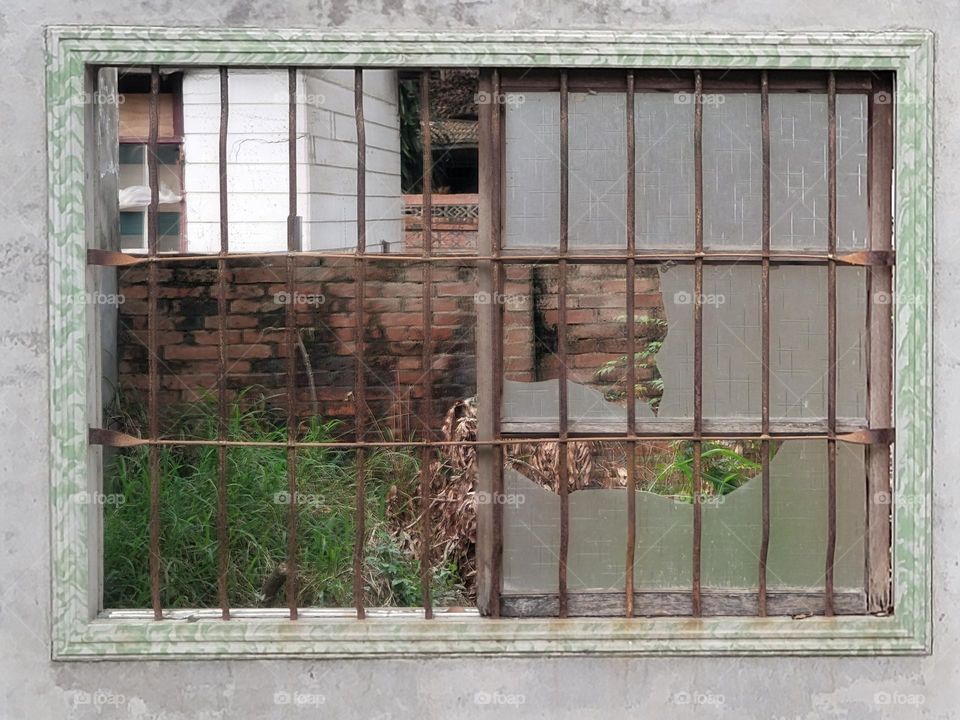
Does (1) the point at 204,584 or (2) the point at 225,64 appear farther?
(1) the point at 204,584

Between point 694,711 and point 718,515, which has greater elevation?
point 718,515

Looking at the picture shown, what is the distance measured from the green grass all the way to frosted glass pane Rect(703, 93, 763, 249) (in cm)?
170

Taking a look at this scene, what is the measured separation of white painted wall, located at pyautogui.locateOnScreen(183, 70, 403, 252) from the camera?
4613mm

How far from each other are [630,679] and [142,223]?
3417 mm

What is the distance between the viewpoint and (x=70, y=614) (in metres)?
2.95

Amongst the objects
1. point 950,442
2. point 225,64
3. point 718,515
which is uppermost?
point 225,64

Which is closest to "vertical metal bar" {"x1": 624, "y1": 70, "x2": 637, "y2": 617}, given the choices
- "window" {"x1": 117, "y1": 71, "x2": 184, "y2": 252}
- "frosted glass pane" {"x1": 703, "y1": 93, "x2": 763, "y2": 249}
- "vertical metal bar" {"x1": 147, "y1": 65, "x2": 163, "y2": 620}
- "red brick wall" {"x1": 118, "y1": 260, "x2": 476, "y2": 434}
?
"frosted glass pane" {"x1": 703, "y1": 93, "x2": 763, "y2": 249}

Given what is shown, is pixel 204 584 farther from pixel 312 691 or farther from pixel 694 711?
pixel 694 711

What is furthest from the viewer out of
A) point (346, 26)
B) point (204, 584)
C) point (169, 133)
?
point (169, 133)

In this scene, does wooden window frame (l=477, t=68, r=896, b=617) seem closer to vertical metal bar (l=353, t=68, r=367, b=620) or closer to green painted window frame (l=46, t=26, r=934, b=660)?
green painted window frame (l=46, t=26, r=934, b=660)

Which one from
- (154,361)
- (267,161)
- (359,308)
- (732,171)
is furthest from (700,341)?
(267,161)

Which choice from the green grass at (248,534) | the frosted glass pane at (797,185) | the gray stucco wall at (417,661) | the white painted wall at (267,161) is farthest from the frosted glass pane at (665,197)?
the white painted wall at (267,161)

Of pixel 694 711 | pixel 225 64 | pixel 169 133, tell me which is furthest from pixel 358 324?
pixel 169 133

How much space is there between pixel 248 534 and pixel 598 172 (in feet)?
6.59
